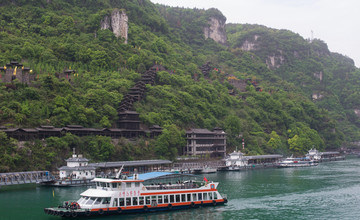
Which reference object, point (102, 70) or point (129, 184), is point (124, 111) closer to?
point (102, 70)

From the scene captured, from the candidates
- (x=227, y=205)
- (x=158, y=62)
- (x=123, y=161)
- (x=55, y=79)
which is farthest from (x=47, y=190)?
(x=158, y=62)

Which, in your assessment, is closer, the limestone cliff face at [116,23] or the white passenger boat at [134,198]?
the white passenger boat at [134,198]

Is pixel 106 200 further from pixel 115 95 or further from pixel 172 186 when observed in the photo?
pixel 115 95

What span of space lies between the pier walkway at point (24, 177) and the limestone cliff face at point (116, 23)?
280 ft

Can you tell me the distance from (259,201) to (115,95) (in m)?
60.3

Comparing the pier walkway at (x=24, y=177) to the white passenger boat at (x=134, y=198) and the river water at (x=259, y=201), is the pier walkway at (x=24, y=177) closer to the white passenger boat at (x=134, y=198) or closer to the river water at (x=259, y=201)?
the river water at (x=259, y=201)

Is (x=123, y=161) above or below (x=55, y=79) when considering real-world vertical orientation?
below

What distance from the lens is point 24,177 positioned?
68.2 meters

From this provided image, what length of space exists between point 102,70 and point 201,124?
3333cm

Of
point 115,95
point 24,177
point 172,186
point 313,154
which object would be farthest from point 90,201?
point 313,154

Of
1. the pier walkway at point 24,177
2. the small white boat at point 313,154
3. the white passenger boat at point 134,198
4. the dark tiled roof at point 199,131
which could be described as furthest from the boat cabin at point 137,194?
the small white boat at point 313,154

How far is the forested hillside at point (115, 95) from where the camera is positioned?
3381 inches

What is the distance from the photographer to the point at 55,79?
99.4m

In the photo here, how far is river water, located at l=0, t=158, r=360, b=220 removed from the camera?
160ft
